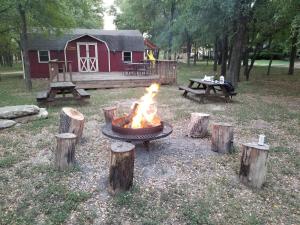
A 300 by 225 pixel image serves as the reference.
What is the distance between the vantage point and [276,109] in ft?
26.0

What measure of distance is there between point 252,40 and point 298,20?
27.5 ft

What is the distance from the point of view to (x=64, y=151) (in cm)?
379

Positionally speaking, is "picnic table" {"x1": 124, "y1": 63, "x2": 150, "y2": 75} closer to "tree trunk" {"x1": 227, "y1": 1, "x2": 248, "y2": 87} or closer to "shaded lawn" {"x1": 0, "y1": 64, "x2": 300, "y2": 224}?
"tree trunk" {"x1": 227, "y1": 1, "x2": 248, "y2": 87}

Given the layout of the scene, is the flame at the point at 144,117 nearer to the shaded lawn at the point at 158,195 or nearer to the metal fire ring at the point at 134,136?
the metal fire ring at the point at 134,136

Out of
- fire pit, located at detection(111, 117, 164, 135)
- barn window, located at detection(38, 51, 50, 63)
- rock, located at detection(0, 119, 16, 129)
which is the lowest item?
rock, located at detection(0, 119, 16, 129)

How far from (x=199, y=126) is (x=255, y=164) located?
1880 mm

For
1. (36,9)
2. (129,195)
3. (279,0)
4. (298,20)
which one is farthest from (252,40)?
(129,195)

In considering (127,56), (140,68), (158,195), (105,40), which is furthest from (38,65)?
(158,195)

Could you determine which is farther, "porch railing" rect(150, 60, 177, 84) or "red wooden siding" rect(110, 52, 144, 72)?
"red wooden siding" rect(110, 52, 144, 72)

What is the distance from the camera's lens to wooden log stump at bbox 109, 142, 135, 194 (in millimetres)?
3203

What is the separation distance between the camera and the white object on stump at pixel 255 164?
133 inches

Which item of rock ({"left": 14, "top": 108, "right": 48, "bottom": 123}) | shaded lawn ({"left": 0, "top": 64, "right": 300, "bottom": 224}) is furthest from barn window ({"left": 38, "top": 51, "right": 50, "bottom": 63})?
shaded lawn ({"left": 0, "top": 64, "right": 300, "bottom": 224})

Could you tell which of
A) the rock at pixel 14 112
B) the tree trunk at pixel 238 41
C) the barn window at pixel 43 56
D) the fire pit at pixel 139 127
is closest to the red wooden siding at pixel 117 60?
the barn window at pixel 43 56

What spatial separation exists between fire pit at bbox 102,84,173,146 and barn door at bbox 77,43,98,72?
46.8 feet
